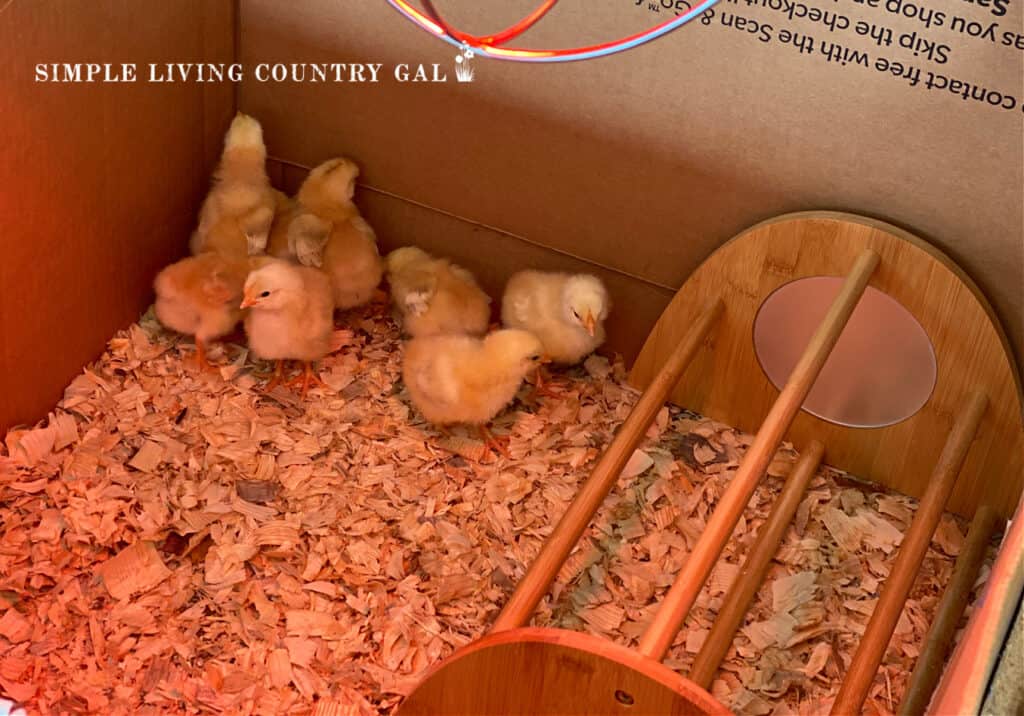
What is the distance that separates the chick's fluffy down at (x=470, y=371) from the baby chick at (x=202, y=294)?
0.34 m

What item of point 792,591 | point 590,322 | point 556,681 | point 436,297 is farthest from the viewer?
point 436,297

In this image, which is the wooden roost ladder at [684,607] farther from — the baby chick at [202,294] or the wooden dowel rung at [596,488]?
the baby chick at [202,294]

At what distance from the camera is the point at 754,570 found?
5.74ft

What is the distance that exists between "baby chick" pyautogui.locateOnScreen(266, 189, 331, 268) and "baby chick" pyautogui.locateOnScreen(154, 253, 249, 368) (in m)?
0.08

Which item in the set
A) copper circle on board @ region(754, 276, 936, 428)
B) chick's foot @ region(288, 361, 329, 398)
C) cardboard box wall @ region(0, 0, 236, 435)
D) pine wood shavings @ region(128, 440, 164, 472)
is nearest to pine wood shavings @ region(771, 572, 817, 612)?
copper circle on board @ region(754, 276, 936, 428)

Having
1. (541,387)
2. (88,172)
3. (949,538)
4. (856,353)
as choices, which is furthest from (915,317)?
(88,172)

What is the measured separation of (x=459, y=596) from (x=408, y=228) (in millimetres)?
737

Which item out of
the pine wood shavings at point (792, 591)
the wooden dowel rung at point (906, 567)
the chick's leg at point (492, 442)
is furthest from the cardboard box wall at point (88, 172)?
the wooden dowel rung at point (906, 567)

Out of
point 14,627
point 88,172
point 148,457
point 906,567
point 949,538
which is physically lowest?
point 14,627

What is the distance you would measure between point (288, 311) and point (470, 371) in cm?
32

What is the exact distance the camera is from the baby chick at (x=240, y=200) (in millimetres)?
2029

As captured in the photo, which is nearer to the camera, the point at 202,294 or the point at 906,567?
the point at 906,567

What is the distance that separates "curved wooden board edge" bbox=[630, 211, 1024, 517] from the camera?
1.71 metres

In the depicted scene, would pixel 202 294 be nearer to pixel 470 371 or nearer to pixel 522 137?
pixel 470 371
